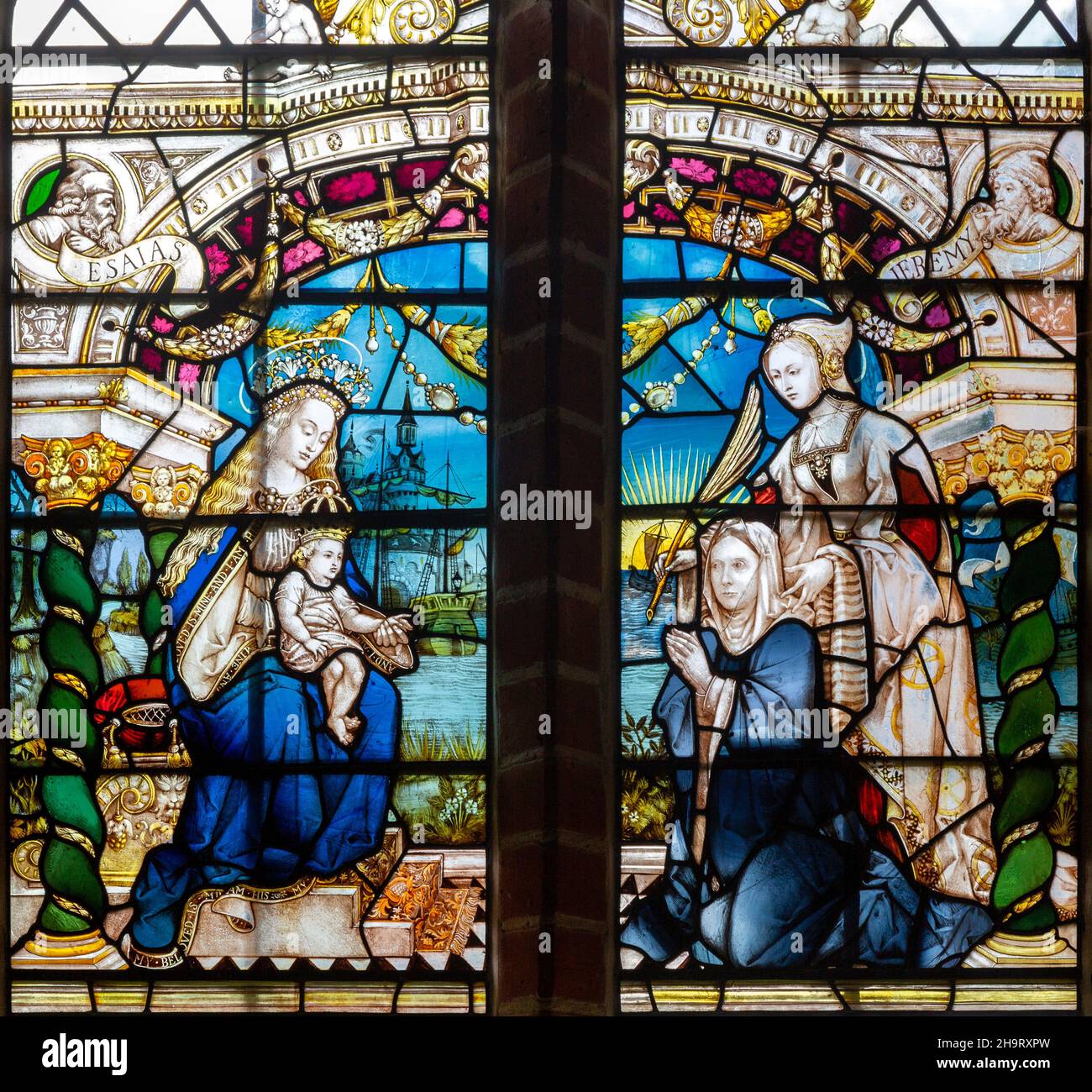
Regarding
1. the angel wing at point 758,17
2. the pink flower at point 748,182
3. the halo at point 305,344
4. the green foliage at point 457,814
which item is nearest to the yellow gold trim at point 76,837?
the green foliage at point 457,814

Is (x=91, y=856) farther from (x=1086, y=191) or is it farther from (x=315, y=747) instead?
(x=1086, y=191)

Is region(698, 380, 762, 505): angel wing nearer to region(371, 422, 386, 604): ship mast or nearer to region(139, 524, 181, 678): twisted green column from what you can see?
region(371, 422, 386, 604): ship mast

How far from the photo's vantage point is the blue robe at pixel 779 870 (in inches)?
223

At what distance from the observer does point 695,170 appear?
6.04m

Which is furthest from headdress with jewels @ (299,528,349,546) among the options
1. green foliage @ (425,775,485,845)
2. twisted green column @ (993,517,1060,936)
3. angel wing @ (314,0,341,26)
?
twisted green column @ (993,517,1060,936)

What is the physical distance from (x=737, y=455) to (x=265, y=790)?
5.80 ft

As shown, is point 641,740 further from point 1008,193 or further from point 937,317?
point 1008,193

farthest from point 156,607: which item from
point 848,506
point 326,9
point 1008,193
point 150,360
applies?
point 1008,193

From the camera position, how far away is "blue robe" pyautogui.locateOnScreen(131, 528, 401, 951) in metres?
5.68

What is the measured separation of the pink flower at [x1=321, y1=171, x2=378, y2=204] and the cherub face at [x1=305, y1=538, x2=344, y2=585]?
1.10 m

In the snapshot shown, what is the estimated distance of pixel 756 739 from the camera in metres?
5.75

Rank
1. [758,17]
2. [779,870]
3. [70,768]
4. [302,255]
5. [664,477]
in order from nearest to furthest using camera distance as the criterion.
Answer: [779,870]
[70,768]
[664,477]
[302,255]
[758,17]

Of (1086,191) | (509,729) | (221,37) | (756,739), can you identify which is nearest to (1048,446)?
(1086,191)

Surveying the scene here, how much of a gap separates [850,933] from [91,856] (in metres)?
2.28
